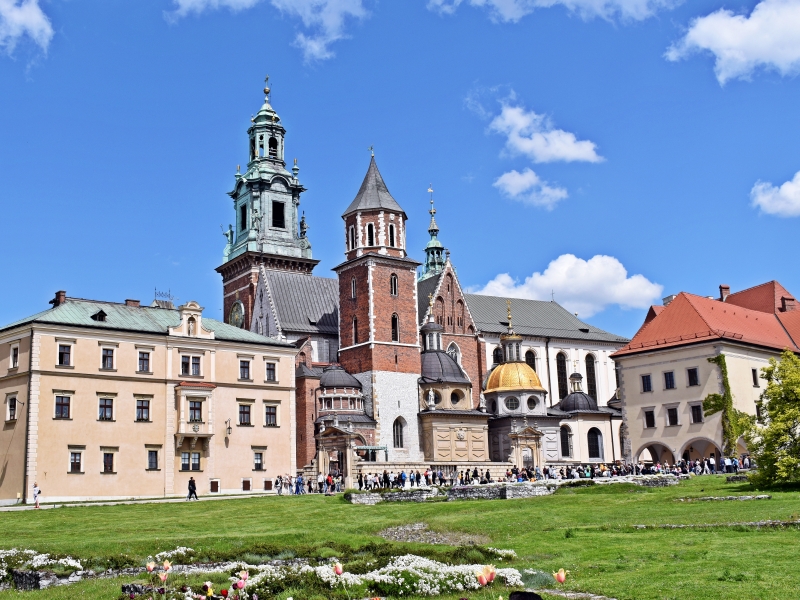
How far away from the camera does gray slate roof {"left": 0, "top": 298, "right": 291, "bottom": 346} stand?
164 ft

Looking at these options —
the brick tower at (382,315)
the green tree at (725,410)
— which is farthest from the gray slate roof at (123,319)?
the green tree at (725,410)

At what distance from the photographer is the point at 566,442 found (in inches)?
3135

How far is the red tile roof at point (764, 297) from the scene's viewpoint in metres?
72.6

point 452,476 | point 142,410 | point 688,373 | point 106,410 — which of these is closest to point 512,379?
point 452,476

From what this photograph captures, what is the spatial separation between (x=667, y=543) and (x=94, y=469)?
3578cm

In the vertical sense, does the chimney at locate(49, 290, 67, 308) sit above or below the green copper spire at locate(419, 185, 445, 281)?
below

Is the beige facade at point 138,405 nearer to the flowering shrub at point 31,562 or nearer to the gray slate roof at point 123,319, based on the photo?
the gray slate roof at point 123,319

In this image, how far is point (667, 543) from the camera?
2052 cm

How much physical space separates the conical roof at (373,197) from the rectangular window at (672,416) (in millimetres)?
26371

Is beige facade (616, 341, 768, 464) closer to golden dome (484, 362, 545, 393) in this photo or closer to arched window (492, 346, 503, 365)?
golden dome (484, 362, 545, 393)

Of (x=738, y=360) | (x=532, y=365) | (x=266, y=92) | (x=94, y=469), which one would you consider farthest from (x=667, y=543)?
(x=266, y=92)

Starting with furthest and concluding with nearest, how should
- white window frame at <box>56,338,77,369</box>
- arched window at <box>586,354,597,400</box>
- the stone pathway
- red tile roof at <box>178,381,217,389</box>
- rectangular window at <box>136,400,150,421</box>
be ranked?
1. arched window at <box>586,354,597,400</box>
2. red tile roof at <box>178,381,217,389</box>
3. rectangular window at <box>136,400,150,421</box>
4. white window frame at <box>56,338,77,369</box>
5. the stone pathway

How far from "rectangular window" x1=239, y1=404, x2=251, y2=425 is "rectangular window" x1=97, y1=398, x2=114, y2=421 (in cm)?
750

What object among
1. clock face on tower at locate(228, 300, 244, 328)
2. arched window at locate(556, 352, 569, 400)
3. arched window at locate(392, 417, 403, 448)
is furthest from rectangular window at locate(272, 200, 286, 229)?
arched window at locate(556, 352, 569, 400)
